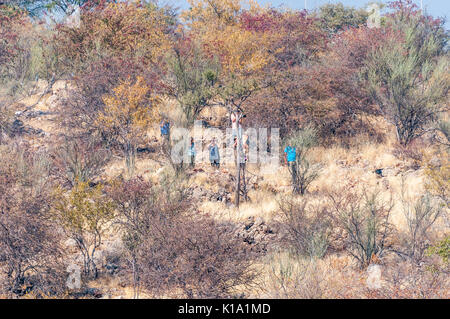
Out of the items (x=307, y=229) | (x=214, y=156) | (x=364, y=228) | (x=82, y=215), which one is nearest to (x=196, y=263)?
(x=82, y=215)

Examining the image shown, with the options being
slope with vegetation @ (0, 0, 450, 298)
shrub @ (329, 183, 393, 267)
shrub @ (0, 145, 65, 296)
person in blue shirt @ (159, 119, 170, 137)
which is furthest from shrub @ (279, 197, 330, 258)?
person in blue shirt @ (159, 119, 170, 137)

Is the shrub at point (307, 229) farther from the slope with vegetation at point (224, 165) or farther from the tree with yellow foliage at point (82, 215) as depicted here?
the tree with yellow foliage at point (82, 215)

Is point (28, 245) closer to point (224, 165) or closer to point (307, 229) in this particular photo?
point (307, 229)

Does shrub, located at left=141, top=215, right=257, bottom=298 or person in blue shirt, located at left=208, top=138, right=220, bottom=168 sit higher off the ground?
person in blue shirt, located at left=208, top=138, right=220, bottom=168

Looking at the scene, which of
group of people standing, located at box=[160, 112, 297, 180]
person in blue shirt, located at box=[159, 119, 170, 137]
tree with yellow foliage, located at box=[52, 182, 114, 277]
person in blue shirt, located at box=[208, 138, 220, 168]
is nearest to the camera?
tree with yellow foliage, located at box=[52, 182, 114, 277]

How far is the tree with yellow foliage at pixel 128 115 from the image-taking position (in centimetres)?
1947

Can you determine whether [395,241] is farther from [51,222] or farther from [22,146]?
[22,146]

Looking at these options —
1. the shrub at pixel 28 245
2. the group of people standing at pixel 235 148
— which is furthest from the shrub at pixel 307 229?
the shrub at pixel 28 245

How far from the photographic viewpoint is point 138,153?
20578mm

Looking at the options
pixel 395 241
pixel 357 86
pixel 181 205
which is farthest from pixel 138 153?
pixel 395 241

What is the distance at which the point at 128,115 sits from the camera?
19.6m

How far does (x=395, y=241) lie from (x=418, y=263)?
53.8 inches

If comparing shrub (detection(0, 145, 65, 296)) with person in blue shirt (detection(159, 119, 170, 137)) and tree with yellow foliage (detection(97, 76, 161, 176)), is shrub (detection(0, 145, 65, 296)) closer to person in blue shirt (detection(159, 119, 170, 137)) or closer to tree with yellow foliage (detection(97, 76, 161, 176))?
tree with yellow foliage (detection(97, 76, 161, 176))

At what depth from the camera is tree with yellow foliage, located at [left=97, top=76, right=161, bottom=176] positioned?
19.5 metres
